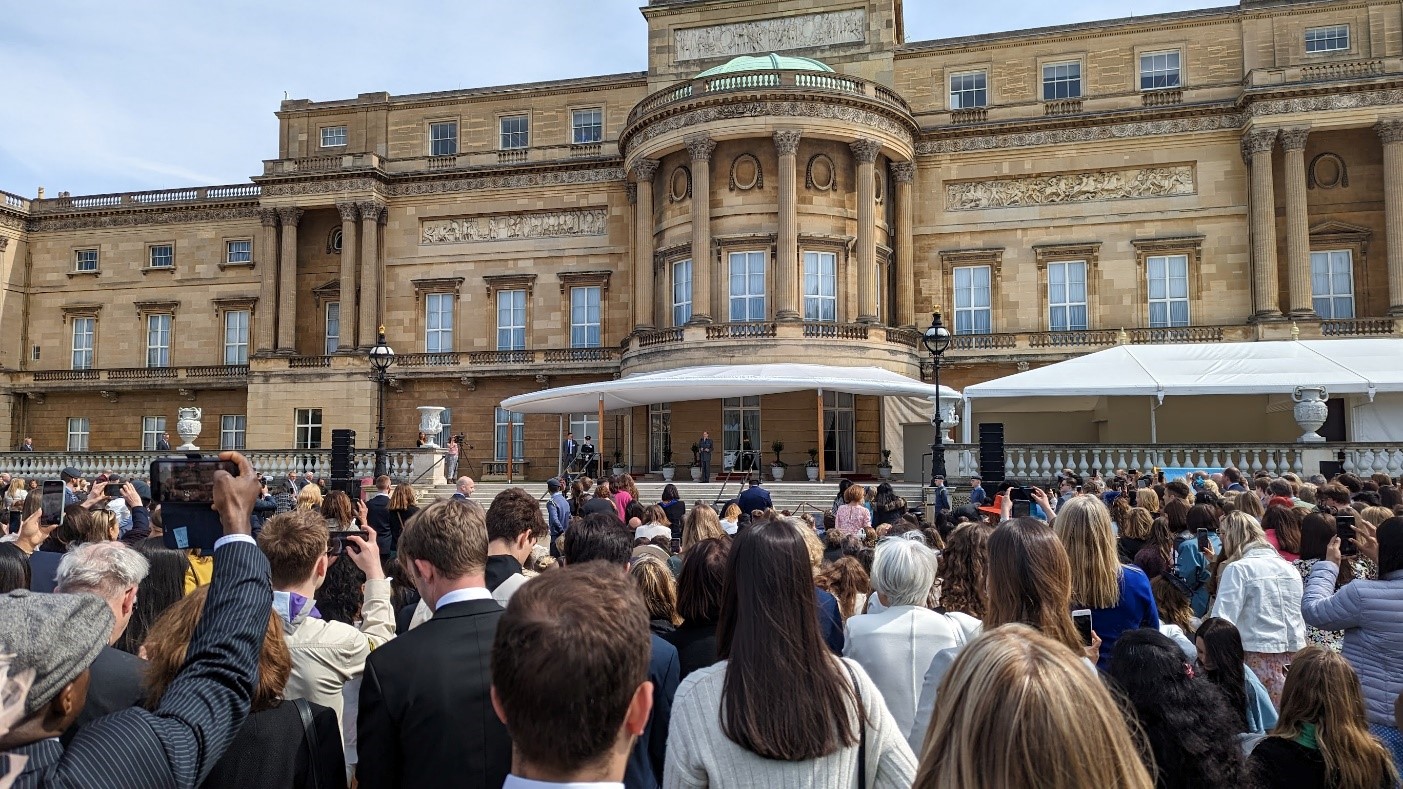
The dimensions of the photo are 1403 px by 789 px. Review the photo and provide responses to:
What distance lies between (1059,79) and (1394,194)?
10464 millimetres

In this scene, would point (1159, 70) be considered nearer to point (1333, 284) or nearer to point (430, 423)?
point (1333, 284)

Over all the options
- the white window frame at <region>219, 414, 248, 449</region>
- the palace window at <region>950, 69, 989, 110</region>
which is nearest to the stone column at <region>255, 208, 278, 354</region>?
the white window frame at <region>219, 414, 248, 449</region>

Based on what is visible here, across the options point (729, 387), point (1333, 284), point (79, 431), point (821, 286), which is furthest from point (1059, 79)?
point (79, 431)

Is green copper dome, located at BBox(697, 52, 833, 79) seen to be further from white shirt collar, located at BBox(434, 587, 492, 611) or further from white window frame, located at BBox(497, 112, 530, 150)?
white shirt collar, located at BBox(434, 587, 492, 611)

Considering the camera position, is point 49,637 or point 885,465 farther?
point 885,465

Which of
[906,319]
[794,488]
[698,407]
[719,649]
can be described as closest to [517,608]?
[719,649]

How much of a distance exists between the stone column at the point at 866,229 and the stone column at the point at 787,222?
213 centimetres

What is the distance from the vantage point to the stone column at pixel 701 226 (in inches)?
1181

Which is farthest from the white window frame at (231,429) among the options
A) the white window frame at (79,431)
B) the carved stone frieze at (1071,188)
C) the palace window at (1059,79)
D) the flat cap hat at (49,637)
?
the flat cap hat at (49,637)

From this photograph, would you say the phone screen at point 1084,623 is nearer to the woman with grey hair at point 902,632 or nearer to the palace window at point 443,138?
the woman with grey hair at point 902,632

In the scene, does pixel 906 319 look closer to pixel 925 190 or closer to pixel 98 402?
pixel 925 190

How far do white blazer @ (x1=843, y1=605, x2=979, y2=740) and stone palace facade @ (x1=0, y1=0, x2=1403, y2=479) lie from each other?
2476 centimetres

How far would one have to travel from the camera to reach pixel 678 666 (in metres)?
3.76

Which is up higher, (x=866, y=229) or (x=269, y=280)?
(x=866, y=229)
